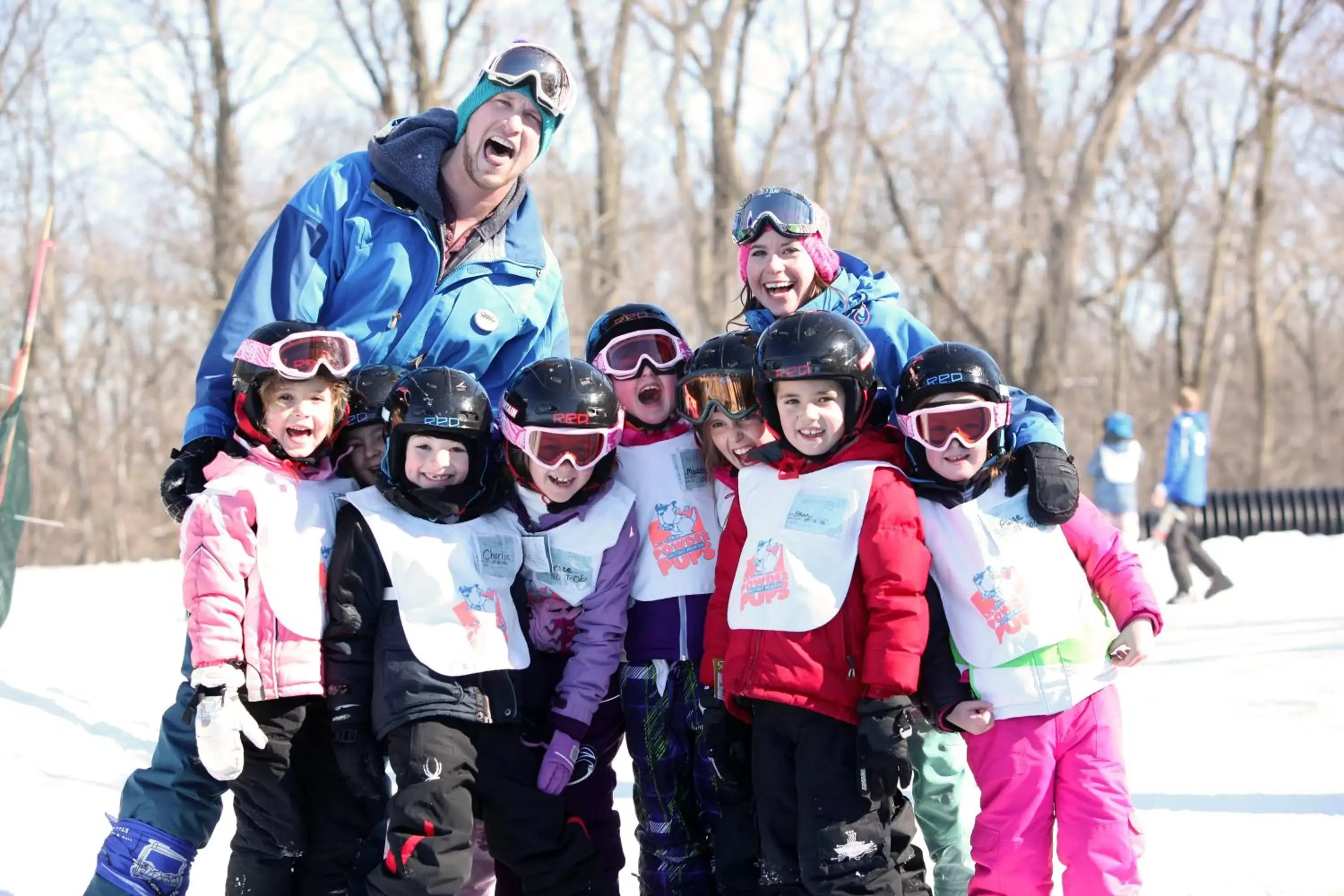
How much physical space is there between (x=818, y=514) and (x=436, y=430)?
1153 mm

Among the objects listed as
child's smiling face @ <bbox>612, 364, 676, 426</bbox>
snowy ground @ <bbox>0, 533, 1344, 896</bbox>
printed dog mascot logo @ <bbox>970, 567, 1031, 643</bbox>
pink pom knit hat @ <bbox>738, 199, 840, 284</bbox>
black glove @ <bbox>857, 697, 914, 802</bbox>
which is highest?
pink pom knit hat @ <bbox>738, 199, 840, 284</bbox>

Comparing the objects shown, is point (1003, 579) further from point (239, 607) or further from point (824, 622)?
point (239, 607)

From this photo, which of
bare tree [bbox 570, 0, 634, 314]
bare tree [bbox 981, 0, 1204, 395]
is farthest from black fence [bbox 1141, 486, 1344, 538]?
bare tree [bbox 570, 0, 634, 314]

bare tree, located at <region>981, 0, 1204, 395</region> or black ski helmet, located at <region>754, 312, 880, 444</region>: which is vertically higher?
bare tree, located at <region>981, 0, 1204, 395</region>

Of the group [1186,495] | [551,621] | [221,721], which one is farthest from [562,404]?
[1186,495]

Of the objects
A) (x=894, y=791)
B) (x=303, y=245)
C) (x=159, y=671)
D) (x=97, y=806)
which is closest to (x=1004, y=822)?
(x=894, y=791)

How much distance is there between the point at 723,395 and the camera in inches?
143

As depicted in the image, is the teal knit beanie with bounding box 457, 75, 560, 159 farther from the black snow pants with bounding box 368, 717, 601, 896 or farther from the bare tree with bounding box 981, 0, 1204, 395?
the bare tree with bounding box 981, 0, 1204, 395

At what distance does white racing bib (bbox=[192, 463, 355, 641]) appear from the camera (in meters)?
3.35

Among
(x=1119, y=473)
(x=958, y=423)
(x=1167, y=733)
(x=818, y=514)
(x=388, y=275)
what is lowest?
(x=1167, y=733)

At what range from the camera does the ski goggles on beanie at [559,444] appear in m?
3.55

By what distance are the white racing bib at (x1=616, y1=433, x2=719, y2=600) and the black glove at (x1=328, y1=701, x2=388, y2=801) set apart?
903 millimetres

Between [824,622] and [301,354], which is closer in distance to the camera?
[824,622]

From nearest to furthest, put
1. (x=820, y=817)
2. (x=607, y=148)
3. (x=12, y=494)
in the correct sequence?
(x=820, y=817) < (x=12, y=494) < (x=607, y=148)
